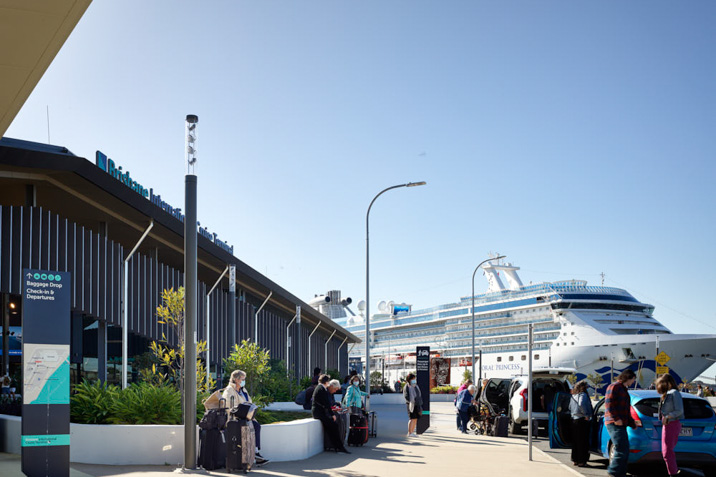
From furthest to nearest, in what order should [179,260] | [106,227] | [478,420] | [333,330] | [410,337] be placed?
1. [410,337]
2. [333,330]
3. [179,260]
4. [106,227]
5. [478,420]

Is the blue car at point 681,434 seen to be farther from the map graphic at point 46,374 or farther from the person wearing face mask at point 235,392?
the map graphic at point 46,374

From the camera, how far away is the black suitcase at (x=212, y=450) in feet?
38.4

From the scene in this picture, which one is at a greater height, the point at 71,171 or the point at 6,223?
the point at 71,171

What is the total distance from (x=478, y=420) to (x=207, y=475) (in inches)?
469

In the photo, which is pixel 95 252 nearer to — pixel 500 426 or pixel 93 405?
pixel 93 405

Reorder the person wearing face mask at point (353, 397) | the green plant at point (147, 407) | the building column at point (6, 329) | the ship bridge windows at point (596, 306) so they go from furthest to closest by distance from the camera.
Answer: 1. the ship bridge windows at point (596, 306)
2. the building column at point (6, 329)
3. the person wearing face mask at point (353, 397)
4. the green plant at point (147, 407)

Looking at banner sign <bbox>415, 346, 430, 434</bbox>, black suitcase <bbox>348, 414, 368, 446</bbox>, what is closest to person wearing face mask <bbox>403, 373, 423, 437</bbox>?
banner sign <bbox>415, 346, 430, 434</bbox>

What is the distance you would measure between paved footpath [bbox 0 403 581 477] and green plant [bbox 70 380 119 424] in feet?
3.68

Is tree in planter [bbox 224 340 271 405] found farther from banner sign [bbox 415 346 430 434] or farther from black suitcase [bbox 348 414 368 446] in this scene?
banner sign [bbox 415 346 430 434]

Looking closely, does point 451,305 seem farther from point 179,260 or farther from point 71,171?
point 71,171

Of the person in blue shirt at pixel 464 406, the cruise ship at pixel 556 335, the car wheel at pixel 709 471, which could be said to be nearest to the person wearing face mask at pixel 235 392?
the car wheel at pixel 709 471

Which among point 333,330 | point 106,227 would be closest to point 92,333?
point 106,227

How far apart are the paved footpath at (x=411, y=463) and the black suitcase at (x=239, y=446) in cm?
23

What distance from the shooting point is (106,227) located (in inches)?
906
